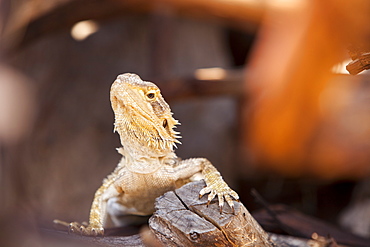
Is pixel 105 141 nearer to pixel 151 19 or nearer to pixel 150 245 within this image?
pixel 151 19

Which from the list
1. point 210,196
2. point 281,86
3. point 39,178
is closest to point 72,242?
point 210,196

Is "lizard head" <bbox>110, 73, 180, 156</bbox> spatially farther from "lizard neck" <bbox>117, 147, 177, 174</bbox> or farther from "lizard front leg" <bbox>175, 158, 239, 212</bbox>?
"lizard front leg" <bbox>175, 158, 239, 212</bbox>

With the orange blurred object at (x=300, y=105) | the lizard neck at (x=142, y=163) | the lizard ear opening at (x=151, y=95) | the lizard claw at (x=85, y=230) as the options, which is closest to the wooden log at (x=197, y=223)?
the lizard neck at (x=142, y=163)

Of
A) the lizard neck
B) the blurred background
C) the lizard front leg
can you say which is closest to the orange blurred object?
the blurred background

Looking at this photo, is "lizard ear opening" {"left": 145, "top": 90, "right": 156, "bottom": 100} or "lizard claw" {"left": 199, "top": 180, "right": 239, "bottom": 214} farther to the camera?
"lizard ear opening" {"left": 145, "top": 90, "right": 156, "bottom": 100}

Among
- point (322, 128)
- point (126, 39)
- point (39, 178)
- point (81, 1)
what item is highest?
point (81, 1)

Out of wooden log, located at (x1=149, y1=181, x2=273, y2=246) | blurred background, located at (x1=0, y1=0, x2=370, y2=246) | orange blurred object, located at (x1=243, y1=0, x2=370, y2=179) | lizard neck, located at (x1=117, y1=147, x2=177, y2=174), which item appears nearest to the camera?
wooden log, located at (x1=149, y1=181, x2=273, y2=246)

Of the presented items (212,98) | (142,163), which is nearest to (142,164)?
(142,163)
